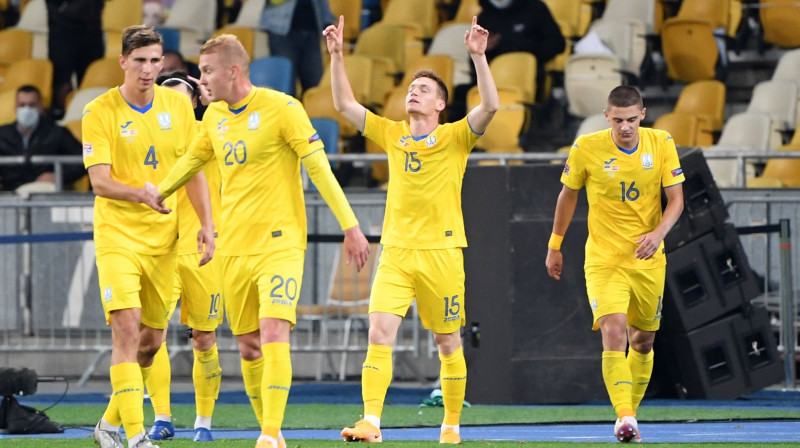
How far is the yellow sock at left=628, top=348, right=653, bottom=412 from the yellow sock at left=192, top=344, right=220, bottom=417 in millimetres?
2858

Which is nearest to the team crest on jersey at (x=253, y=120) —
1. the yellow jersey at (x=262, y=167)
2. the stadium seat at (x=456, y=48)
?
the yellow jersey at (x=262, y=167)

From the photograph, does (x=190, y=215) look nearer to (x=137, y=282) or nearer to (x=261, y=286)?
(x=137, y=282)

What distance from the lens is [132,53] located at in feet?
25.8

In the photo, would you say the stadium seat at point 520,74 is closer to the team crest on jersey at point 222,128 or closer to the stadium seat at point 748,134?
the stadium seat at point 748,134

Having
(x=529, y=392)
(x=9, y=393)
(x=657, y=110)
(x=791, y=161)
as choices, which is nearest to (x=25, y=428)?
(x=9, y=393)

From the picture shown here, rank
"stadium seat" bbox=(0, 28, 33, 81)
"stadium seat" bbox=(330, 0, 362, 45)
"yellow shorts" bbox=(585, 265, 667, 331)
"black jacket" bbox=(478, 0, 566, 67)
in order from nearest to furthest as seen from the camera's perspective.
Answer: "yellow shorts" bbox=(585, 265, 667, 331) → "black jacket" bbox=(478, 0, 566, 67) → "stadium seat" bbox=(330, 0, 362, 45) → "stadium seat" bbox=(0, 28, 33, 81)

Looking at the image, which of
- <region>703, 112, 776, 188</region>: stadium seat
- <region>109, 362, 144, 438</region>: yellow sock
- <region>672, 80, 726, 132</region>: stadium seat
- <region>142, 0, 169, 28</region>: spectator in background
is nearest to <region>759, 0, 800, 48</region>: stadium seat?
<region>672, 80, 726, 132</region>: stadium seat

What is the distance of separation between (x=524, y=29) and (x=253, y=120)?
9791mm

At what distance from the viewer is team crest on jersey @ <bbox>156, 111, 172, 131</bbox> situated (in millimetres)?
8070

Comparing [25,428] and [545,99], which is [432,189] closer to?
[25,428]

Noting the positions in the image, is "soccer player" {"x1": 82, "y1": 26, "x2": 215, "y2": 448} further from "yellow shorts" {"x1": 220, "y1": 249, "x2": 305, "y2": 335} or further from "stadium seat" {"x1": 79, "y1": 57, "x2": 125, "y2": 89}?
"stadium seat" {"x1": 79, "y1": 57, "x2": 125, "y2": 89}

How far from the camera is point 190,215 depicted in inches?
377

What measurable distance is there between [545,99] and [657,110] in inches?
55.4

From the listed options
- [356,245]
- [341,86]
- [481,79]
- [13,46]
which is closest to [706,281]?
[481,79]
